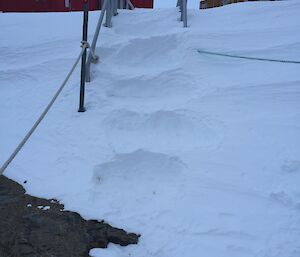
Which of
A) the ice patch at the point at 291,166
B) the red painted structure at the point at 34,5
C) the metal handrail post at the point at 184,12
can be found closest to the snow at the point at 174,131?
the ice patch at the point at 291,166

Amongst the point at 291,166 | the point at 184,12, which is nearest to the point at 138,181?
the point at 291,166

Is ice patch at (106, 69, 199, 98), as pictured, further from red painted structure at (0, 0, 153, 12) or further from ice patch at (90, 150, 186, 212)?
red painted structure at (0, 0, 153, 12)

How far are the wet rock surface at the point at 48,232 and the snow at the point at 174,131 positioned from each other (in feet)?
0.33

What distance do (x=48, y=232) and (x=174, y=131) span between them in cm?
185

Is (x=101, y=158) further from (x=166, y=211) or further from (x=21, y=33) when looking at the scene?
(x=21, y=33)

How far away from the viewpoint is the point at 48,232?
316 cm

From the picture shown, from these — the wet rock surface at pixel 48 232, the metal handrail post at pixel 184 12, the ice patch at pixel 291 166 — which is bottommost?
the wet rock surface at pixel 48 232

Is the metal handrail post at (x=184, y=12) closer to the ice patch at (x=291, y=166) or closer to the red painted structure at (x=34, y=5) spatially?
the ice patch at (x=291, y=166)

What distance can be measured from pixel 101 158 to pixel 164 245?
4.35 ft

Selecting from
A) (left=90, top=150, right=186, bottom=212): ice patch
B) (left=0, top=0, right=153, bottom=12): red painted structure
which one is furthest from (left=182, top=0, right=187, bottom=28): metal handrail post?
(left=0, top=0, right=153, bottom=12): red painted structure

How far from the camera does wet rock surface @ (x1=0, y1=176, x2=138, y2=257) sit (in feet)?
9.79

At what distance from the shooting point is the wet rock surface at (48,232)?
2984mm

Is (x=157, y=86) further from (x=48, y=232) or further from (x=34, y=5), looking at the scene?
(x=34, y=5)

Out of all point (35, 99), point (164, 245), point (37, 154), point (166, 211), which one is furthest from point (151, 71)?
point (164, 245)
